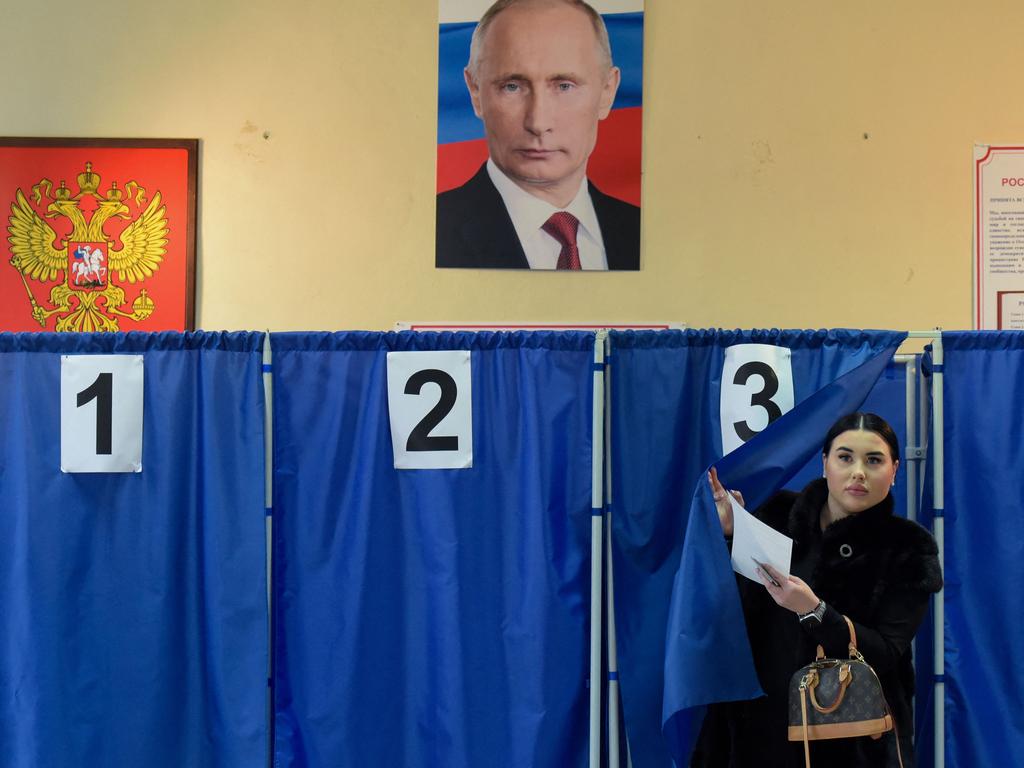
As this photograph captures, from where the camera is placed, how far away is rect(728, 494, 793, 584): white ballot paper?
85.6 inches

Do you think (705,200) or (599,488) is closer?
(599,488)

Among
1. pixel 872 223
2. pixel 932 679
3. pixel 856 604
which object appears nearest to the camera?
pixel 856 604

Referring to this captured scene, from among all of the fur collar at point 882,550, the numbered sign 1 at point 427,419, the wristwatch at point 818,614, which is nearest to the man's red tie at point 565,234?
the numbered sign 1 at point 427,419

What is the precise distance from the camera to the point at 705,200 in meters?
3.68

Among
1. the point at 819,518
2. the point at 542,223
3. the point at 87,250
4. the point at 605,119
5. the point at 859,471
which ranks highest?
the point at 605,119

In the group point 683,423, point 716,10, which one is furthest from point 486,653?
point 716,10

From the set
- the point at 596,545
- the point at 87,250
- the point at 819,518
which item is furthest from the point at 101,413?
the point at 819,518

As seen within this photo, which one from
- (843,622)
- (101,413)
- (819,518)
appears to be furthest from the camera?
(101,413)

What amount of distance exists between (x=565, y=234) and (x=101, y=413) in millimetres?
1843

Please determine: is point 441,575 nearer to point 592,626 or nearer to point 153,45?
point 592,626

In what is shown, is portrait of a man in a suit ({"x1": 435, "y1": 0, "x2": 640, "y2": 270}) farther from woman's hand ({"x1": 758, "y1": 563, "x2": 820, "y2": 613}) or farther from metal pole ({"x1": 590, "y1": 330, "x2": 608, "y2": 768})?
woman's hand ({"x1": 758, "y1": 563, "x2": 820, "y2": 613})

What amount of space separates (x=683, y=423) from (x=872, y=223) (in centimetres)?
154

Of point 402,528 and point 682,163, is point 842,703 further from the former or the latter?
point 682,163

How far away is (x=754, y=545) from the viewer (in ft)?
7.30
